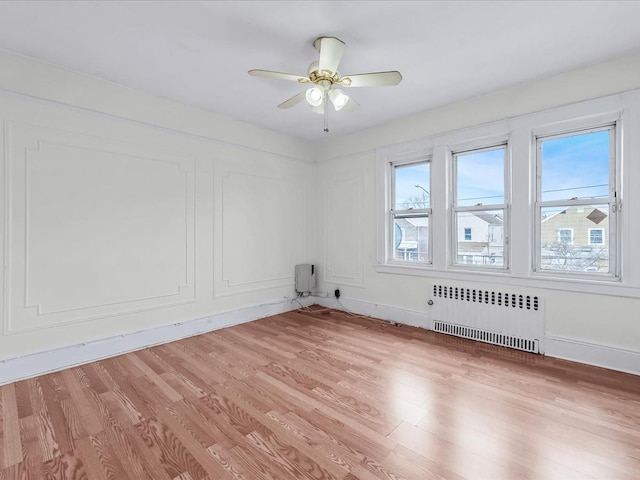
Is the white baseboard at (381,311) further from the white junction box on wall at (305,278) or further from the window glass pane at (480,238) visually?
the window glass pane at (480,238)

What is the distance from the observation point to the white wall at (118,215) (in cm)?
259

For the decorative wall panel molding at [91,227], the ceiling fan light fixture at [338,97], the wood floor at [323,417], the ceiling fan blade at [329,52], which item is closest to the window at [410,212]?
the wood floor at [323,417]

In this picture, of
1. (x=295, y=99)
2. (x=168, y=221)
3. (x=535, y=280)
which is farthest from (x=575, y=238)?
(x=168, y=221)

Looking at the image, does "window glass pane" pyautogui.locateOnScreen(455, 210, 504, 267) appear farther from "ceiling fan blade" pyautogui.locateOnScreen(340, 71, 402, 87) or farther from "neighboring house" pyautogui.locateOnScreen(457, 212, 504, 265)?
"ceiling fan blade" pyautogui.locateOnScreen(340, 71, 402, 87)

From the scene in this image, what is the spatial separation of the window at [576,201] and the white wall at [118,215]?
10.9 ft

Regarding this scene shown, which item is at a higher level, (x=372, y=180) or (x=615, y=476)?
(x=372, y=180)

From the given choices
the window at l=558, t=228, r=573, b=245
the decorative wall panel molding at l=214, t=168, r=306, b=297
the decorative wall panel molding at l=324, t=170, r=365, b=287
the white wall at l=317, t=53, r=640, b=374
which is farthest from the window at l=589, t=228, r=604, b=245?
the decorative wall panel molding at l=214, t=168, r=306, b=297

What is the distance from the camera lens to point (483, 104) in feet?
11.1

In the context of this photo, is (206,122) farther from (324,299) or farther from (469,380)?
(469,380)

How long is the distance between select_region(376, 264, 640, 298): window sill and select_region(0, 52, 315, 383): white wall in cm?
214

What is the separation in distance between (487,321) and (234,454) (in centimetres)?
287

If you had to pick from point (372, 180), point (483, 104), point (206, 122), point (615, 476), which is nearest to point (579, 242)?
point (483, 104)

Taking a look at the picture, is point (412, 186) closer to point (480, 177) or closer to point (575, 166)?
point (480, 177)

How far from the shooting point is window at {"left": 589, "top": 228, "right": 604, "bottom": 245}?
2.85 meters
